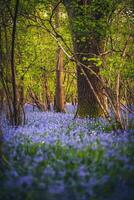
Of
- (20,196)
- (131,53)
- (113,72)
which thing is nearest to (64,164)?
(20,196)

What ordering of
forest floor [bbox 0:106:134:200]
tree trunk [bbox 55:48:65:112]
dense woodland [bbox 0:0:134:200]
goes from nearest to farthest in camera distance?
forest floor [bbox 0:106:134:200], dense woodland [bbox 0:0:134:200], tree trunk [bbox 55:48:65:112]

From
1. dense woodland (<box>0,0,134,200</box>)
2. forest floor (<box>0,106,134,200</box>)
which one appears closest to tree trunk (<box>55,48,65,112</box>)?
dense woodland (<box>0,0,134,200</box>)

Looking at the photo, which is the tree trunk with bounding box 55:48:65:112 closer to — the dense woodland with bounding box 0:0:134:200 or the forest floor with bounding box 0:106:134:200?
the dense woodland with bounding box 0:0:134:200

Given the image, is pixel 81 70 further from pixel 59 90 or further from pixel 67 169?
pixel 59 90

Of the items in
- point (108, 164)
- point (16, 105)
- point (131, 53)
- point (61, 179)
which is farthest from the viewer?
point (131, 53)

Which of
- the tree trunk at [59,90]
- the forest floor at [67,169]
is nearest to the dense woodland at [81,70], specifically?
the forest floor at [67,169]

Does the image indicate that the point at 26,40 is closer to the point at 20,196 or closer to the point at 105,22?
the point at 105,22

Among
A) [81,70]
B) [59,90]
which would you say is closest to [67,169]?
[81,70]

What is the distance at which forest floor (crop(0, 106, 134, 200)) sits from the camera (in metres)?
4.42

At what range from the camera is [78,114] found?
13367 mm

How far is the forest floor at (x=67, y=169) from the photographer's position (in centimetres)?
442

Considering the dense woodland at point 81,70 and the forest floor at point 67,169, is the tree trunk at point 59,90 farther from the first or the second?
the forest floor at point 67,169

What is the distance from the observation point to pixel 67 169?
547cm

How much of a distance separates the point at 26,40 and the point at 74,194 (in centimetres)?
1126
